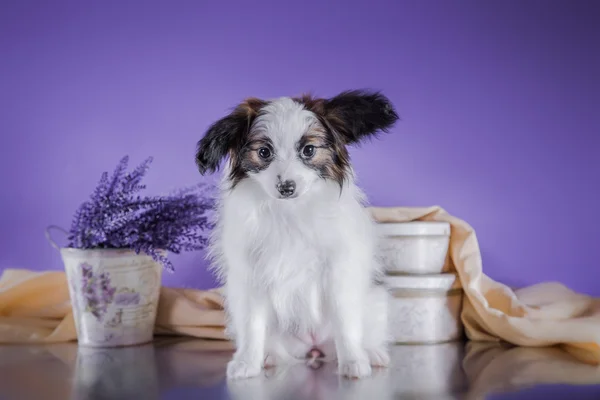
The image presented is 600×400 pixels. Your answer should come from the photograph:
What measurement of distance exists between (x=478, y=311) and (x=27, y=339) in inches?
71.8

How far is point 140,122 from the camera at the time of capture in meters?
3.55

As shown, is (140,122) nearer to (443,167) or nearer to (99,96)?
(99,96)

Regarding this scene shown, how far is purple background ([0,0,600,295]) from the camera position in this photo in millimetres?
3438

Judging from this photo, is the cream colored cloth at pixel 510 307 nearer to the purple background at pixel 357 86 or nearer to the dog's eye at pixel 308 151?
the purple background at pixel 357 86

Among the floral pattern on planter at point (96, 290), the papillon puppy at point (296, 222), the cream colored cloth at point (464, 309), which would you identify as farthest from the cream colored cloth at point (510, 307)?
the floral pattern on planter at point (96, 290)

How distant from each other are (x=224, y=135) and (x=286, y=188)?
A: 28 centimetres

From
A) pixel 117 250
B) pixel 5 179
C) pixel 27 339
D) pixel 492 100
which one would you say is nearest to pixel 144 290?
pixel 117 250

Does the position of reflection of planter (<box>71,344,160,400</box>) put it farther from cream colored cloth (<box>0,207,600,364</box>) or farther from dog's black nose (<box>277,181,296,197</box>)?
dog's black nose (<box>277,181,296,197</box>)

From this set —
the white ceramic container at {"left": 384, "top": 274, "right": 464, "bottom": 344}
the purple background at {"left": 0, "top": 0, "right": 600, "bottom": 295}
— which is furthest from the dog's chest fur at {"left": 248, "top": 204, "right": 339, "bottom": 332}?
the purple background at {"left": 0, "top": 0, "right": 600, "bottom": 295}

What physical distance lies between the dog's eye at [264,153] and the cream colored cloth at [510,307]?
91 cm

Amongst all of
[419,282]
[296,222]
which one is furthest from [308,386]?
[419,282]

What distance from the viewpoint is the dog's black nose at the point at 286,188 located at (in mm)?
1985

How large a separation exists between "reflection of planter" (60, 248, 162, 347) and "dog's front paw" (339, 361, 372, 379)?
100 centimetres

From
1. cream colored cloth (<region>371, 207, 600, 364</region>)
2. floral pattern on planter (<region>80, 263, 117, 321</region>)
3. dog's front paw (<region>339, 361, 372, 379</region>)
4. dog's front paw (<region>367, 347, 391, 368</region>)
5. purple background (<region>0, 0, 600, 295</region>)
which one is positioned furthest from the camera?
purple background (<region>0, 0, 600, 295</region>)
